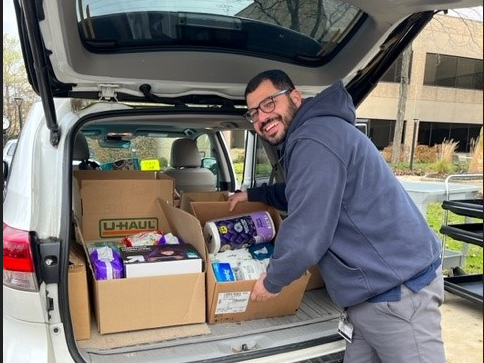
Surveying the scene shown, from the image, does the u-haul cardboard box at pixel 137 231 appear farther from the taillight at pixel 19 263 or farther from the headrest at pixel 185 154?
the headrest at pixel 185 154

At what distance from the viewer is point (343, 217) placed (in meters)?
1.69

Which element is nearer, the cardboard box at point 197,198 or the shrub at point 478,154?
the shrub at point 478,154

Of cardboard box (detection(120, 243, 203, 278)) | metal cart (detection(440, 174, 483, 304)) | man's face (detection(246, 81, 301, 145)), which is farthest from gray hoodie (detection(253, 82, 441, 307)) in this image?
metal cart (detection(440, 174, 483, 304))

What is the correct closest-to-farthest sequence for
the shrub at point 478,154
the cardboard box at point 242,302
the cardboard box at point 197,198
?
the shrub at point 478,154, the cardboard box at point 242,302, the cardboard box at point 197,198

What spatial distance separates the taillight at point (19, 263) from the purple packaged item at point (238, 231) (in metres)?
0.99

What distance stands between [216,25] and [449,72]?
69.0 feet

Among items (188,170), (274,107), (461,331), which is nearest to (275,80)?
(274,107)

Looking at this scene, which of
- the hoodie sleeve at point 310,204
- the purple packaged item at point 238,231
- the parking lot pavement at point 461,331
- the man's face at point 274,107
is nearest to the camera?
the hoodie sleeve at point 310,204

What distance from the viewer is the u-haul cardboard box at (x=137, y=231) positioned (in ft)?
6.52

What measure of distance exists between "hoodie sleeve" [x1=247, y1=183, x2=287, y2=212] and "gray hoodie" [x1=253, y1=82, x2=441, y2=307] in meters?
0.82

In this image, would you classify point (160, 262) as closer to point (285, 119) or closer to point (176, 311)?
point (176, 311)

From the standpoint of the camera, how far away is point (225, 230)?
8.09 ft

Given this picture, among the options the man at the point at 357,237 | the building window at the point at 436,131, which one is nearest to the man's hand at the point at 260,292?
→ the man at the point at 357,237

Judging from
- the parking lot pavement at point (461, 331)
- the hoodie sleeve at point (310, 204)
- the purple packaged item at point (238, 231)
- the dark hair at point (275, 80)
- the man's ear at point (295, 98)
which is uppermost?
the dark hair at point (275, 80)
